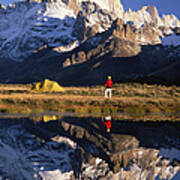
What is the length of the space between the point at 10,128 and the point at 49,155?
725cm

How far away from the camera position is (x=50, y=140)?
15.7 metres

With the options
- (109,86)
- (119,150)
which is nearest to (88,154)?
(119,150)

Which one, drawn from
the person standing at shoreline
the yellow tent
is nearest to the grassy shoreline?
the person standing at shoreline

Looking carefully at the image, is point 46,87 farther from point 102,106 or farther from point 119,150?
point 119,150

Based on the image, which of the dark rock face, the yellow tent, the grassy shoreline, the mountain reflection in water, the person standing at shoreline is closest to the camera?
the mountain reflection in water

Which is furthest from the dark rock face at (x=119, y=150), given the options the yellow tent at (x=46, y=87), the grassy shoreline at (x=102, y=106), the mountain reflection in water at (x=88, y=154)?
the yellow tent at (x=46, y=87)

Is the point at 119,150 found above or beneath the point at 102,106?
above

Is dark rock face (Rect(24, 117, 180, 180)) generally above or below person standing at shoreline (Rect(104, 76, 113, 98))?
below

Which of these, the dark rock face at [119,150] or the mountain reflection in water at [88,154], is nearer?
the mountain reflection in water at [88,154]

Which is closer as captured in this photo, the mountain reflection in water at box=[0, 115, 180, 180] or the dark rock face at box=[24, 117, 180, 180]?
the mountain reflection in water at box=[0, 115, 180, 180]

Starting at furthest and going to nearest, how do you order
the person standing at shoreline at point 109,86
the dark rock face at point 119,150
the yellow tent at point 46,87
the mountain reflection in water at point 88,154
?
the yellow tent at point 46,87
the person standing at shoreline at point 109,86
the dark rock face at point 119,150
the mountain reflection in water at point 88,154

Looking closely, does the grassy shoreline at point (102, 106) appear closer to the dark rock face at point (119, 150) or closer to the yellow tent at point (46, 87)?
the dark rock face at point (119, 150)

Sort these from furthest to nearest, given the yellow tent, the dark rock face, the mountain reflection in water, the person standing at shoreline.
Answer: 1. the yellow tent
2. the person standing at shoreline
3. the dark rock face
4. the mountain reflection in water

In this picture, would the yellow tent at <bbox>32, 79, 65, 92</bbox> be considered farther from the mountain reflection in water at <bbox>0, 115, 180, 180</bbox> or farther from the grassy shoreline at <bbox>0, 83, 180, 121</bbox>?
the mountain reflection in water at <bbox>0, 115, 180, 180</bbox>
